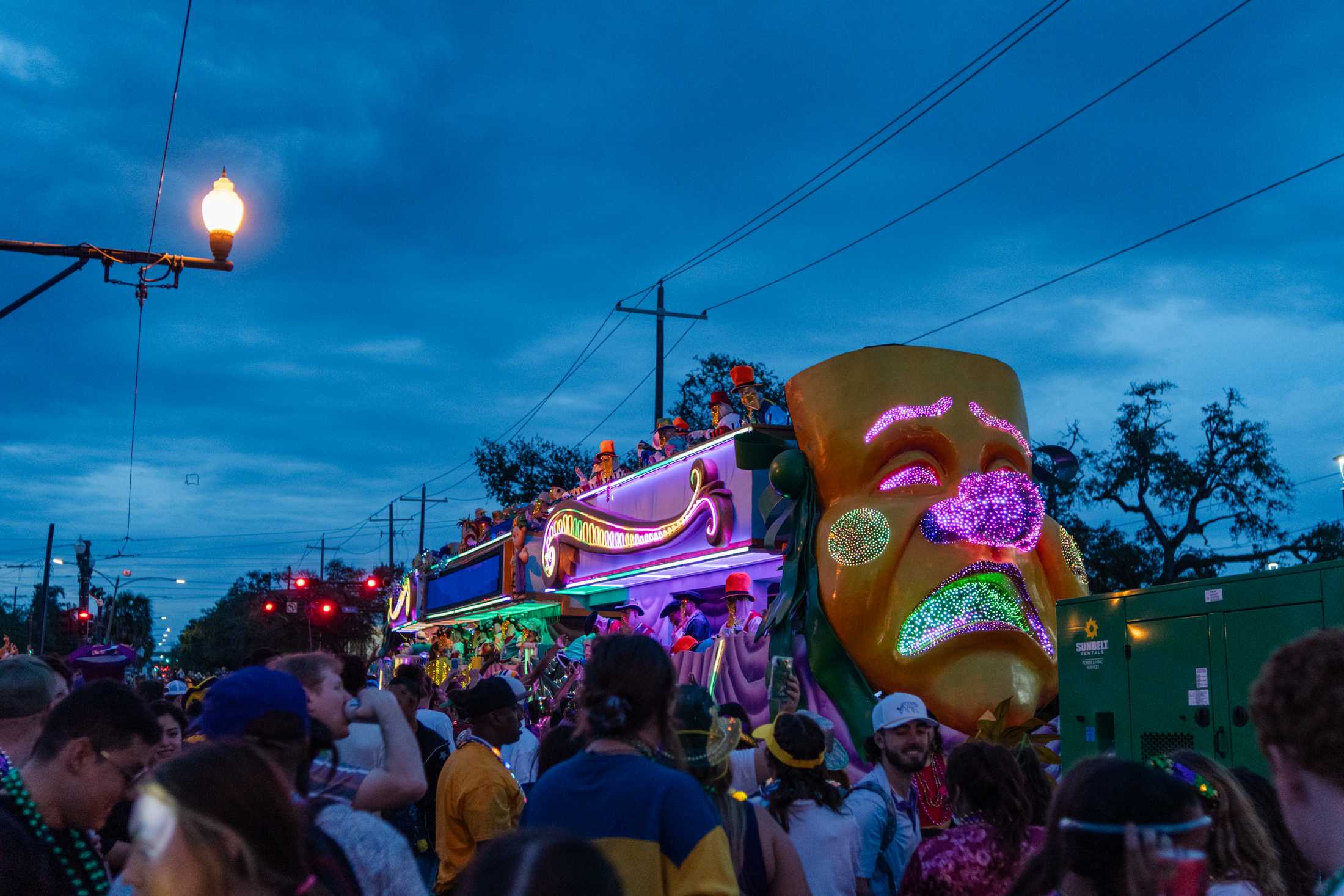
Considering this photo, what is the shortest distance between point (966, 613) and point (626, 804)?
9.08 metres

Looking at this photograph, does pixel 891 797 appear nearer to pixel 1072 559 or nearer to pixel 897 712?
pixel 897 712

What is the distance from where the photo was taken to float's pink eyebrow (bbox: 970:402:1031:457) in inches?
487

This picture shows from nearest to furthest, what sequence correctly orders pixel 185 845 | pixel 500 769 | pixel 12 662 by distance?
pixel 185 845 → pixel 12 662 → pixel 500 769

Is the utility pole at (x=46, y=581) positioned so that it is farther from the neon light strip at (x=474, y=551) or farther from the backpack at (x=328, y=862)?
the backpack at (x=328, y=862)

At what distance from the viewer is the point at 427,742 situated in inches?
297

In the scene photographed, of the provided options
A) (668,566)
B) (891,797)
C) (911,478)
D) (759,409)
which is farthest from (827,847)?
(668,566)

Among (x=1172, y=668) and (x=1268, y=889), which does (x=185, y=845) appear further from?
(x=1172, y=668)

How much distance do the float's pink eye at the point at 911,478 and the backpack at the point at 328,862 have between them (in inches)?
382

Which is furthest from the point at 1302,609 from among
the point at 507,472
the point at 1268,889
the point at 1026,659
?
the point at 507,472

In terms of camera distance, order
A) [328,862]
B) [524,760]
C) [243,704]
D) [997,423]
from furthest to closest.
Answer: [997,423] < [524,760] < [243,704] < [328,862]

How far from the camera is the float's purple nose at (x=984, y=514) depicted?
11727 millimetres

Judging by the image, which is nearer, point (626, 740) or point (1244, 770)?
point (626, 740)

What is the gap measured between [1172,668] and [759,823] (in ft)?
19.2

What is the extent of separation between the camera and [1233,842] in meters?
3.58
